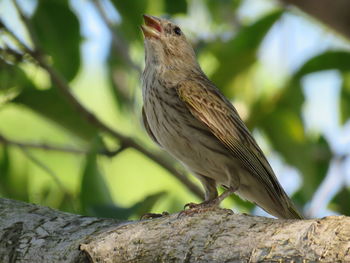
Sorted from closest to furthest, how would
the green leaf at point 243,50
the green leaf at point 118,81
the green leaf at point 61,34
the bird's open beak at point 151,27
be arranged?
1. the green leaf at point 61,34
2. the green leaf at point 243,50
3. the bird's open beak at point 151,27
4. the green leaf at point 118,81

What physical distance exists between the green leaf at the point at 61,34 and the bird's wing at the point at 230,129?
0.76 m

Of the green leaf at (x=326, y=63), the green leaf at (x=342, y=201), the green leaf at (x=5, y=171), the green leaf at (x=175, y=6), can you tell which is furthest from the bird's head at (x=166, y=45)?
the green leaf at (x=342, y=201)

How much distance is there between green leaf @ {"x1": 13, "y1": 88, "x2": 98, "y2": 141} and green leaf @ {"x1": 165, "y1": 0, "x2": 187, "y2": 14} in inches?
37.8

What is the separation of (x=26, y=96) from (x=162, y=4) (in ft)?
3.80

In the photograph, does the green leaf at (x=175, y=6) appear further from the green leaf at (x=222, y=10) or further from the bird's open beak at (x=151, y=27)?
the green leaf at (x=222, y=10)

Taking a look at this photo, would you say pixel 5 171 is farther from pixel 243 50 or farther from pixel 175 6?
pixel 243 50

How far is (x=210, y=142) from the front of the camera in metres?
4.76

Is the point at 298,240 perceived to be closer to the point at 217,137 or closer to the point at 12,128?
the point at 217,137

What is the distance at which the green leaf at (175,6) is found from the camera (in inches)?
200

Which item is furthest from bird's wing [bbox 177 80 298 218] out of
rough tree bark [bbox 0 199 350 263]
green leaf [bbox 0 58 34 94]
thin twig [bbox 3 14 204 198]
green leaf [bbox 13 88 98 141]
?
rough tree bark [bbox 0 199 350 263]

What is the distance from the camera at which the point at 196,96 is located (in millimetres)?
4922

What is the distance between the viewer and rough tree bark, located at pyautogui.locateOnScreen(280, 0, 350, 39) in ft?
16.1

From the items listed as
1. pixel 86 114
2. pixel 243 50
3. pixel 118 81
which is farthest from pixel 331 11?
pixel 118 81

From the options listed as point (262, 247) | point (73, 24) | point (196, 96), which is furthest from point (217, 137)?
point (262, 247)
